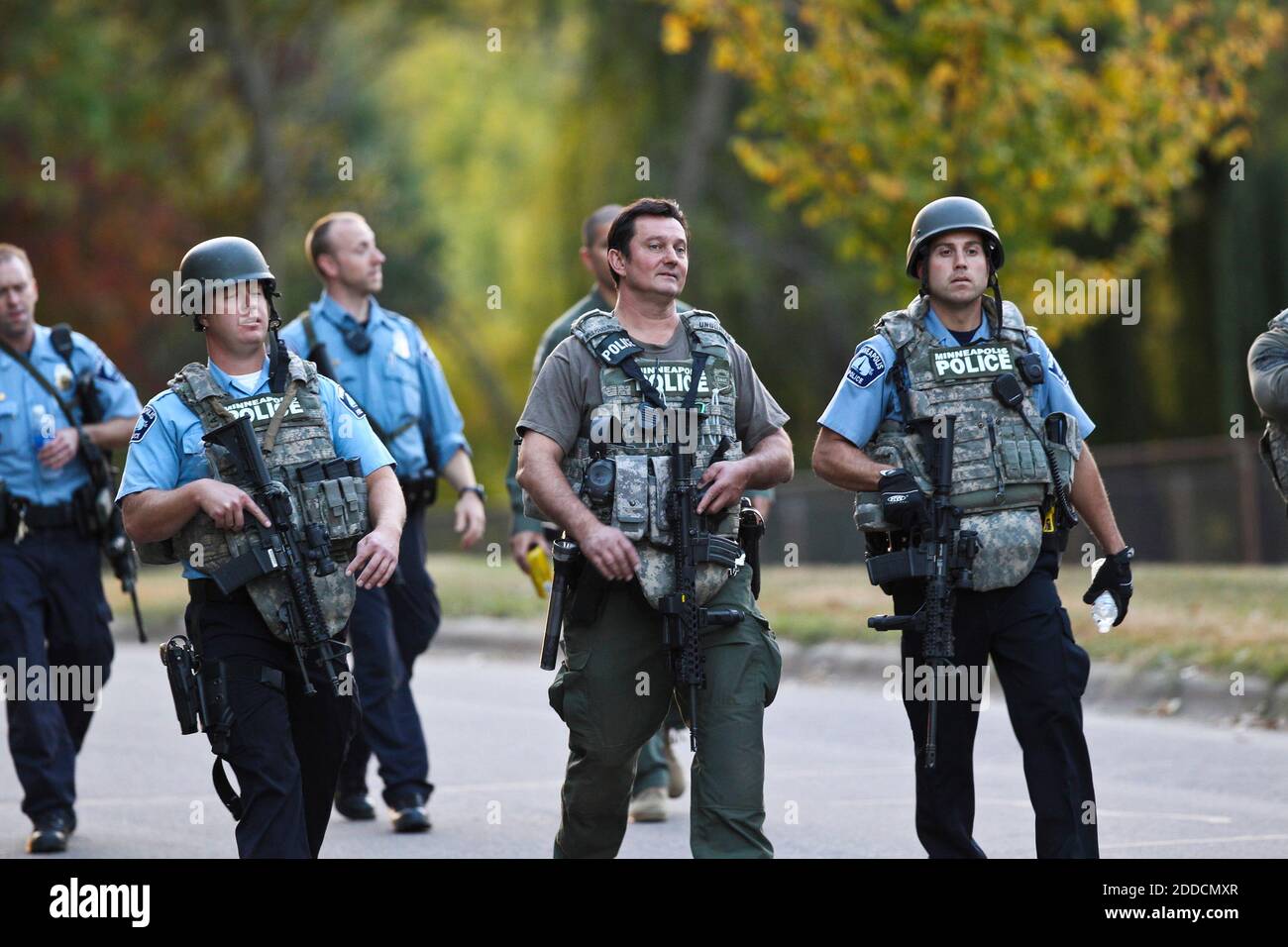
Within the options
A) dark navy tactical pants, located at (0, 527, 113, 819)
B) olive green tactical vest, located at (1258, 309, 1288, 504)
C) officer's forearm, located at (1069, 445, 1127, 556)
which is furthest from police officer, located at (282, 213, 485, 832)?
olive green tactical vest, located at (1258, 309, 1288, 504)

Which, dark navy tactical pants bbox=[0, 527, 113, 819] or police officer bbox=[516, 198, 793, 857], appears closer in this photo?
police officer bbox=[516, 198, 793, 857]

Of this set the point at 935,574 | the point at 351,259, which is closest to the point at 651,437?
the point at 935,574

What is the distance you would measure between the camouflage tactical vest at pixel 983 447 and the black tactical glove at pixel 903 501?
7 cm

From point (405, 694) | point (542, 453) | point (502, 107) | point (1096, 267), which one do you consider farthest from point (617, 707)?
point (502, 107)

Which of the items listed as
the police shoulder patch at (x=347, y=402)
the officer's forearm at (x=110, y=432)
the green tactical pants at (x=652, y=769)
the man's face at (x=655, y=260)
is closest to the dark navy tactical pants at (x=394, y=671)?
the green tactical pants at (x=652, y=769)

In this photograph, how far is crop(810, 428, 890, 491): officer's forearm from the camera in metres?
6.25

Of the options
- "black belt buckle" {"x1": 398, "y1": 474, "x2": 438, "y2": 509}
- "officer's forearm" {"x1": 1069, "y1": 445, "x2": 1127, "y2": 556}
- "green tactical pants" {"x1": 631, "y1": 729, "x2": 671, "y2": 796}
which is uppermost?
"black belt buckle" {"x1": 398, "y1": 474, "x2": 438, "y2": 509}

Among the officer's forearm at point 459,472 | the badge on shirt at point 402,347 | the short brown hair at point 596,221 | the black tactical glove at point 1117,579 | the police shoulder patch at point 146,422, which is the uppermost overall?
the short brown hair at point 596,221

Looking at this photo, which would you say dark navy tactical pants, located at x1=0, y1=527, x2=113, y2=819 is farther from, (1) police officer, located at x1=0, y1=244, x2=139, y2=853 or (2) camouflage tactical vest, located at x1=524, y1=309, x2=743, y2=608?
(2) camouflage tactical vest, located at x1=524, y1=309, x2=743, y2=608

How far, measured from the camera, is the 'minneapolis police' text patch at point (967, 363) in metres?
6.24

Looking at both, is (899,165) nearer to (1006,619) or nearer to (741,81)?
(741,81)

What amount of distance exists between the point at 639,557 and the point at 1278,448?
2.46 m

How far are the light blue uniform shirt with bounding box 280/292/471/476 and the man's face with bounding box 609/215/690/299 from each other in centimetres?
265

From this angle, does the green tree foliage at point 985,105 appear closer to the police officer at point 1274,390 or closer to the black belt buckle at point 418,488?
the black belt buckle at point 418,488
